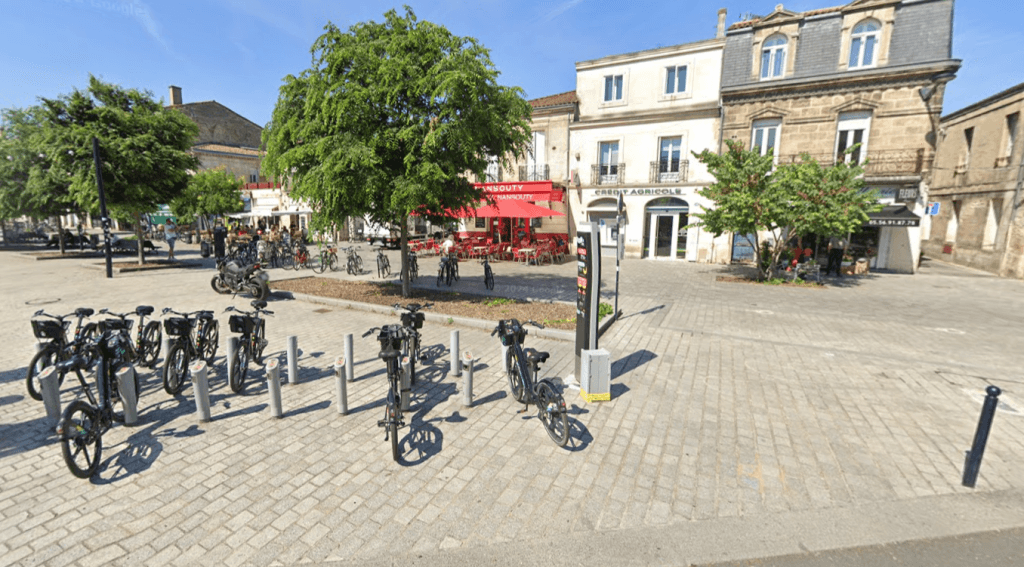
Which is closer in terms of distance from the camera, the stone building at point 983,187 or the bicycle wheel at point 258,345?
the bicycle wheel at point 258,345

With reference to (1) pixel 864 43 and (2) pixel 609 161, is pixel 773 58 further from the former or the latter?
(2) pixel 609 161

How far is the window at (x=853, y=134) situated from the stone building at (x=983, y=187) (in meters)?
3.24

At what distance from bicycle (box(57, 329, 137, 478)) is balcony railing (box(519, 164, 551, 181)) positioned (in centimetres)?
1950

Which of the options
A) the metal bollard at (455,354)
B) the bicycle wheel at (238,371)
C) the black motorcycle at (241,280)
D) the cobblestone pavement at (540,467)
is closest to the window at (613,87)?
the cobblestone pavement at (540,467)

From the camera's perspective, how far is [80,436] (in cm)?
359

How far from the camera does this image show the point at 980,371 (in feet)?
21.6

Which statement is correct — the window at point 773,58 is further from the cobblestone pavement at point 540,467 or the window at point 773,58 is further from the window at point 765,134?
the cobblestone pavement at point 540,467

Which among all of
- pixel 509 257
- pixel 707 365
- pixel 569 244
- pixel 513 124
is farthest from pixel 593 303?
pixel 569 244

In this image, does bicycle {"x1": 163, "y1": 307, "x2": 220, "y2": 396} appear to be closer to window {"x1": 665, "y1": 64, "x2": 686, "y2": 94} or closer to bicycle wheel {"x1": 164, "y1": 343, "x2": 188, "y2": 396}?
bicycle wheel {"x1": 164, "y1": 343, "x2": 188, "y2": 396}

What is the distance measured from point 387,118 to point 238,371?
6.09 m

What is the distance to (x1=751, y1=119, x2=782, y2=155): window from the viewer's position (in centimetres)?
1870

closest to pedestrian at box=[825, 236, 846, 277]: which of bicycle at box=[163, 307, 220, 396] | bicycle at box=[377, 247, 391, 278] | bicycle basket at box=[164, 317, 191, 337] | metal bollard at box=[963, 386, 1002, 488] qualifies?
metal bollard at box=[963, 386, 1002, 488]

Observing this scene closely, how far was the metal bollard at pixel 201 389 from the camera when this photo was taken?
14.9 feet

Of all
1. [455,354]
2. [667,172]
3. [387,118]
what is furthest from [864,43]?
[455,354]
